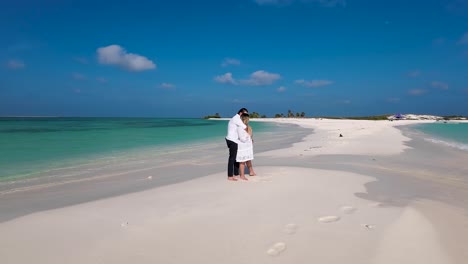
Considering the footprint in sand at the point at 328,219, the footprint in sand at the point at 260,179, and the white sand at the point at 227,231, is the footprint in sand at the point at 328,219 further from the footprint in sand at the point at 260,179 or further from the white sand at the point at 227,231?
the footprint in sand at the point at 260,179

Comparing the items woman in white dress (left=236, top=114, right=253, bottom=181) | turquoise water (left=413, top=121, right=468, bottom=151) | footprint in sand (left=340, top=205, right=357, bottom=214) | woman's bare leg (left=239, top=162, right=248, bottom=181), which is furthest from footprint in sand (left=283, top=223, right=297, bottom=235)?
turquoise water (left=413, top=121, right=468, bottom=151)

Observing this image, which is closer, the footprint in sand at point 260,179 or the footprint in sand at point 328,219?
the footprint in sand at point 328,219

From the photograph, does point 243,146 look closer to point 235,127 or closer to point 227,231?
point 235,127

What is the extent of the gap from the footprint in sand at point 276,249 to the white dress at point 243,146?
4444mm

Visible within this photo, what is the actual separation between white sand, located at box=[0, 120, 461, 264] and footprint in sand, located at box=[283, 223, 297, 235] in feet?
0.05

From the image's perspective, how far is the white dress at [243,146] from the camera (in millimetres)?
8185

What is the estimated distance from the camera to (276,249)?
3.62 m

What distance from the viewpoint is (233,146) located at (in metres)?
8.27

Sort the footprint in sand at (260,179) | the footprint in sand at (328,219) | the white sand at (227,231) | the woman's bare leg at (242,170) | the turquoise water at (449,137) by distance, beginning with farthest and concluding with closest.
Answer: the turquoise water at (449,137) < the woman's bare leg at (242,170) < the footprint in sand at (260,179) < the footprint in sand at (328,219) < the white sand at (227,231)

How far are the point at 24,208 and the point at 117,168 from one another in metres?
4.94

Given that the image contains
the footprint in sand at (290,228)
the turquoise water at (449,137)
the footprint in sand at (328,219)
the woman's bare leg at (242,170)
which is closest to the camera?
the footprint in sand at (290,228)

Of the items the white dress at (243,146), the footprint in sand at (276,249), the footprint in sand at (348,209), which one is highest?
the white dress at (243,146)

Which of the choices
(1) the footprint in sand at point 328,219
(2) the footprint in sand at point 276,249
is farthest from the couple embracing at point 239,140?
(2) the footprint in sand at point 276,249

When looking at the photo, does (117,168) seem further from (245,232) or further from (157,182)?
(245,232)
